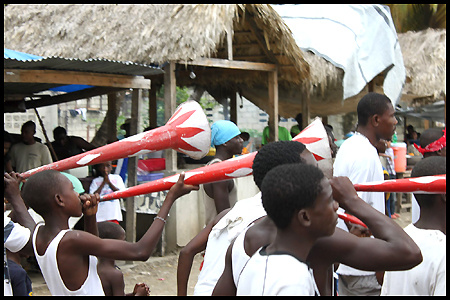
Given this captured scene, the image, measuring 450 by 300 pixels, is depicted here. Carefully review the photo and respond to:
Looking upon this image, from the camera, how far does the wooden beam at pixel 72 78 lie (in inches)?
224

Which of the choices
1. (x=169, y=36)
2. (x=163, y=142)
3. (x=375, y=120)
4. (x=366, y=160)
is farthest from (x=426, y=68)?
(x=163, y=142)

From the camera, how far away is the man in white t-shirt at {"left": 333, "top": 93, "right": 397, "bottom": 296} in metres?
3.35

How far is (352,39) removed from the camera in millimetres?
9477

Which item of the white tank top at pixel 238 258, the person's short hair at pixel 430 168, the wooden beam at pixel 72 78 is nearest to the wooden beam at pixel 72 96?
the wooden beam at pixel 72 78

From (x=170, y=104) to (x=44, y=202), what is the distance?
526cm

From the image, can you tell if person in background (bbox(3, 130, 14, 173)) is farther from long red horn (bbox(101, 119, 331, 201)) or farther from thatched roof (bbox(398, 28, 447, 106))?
thatched roof (bbox(398, 28, 447, 106))

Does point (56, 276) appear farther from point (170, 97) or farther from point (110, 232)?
point (170, 97)

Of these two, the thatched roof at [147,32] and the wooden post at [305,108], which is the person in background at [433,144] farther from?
the wooden post at [305,108]

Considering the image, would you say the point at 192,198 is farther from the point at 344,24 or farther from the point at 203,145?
the point at 203,145

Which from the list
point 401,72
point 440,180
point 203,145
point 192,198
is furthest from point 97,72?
point 401,72

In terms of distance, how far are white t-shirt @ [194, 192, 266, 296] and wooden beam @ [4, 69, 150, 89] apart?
3.90m

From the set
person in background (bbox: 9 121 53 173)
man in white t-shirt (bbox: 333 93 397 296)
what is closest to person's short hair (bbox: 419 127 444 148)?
man in white t-shirt (bbox: 333 93 397 296)
